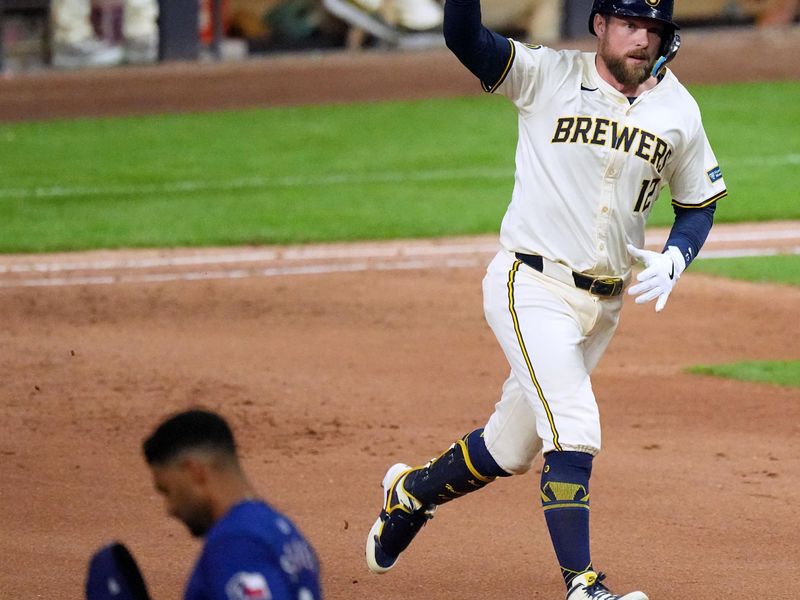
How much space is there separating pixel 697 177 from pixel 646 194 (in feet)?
0.74

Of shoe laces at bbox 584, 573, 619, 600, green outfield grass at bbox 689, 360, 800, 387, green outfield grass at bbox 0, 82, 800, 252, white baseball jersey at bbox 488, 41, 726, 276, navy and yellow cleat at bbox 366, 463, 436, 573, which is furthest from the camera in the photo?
green outfield grass at bbox 0, 82, 800, 252

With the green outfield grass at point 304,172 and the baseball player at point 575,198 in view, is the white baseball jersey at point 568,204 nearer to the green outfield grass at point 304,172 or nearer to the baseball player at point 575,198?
the baseball player at point 575,198

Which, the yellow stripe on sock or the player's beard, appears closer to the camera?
the player's beard

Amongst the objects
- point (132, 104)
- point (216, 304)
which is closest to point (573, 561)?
point (216, 304)

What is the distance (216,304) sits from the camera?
9.37 m

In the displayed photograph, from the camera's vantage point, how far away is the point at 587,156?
471 cm

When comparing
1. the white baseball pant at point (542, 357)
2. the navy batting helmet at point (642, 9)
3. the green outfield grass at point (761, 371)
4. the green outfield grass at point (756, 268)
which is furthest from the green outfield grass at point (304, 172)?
the navy batting helmet at point (642, 9)

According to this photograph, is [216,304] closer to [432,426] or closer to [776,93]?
[432,426]

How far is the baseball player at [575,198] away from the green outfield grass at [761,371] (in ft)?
9.89

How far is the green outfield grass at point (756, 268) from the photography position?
10102mm

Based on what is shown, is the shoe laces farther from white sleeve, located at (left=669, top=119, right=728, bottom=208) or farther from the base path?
white sleeve, located at (left=669, top=119, right=728, bottom=208)

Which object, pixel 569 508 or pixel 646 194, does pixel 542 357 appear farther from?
pixel 646 194

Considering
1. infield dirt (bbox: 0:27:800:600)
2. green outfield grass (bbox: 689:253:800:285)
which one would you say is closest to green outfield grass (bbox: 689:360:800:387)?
infield dirt (bbox: 0:27:800:600)

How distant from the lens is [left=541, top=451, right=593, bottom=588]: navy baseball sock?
4.44 meters
